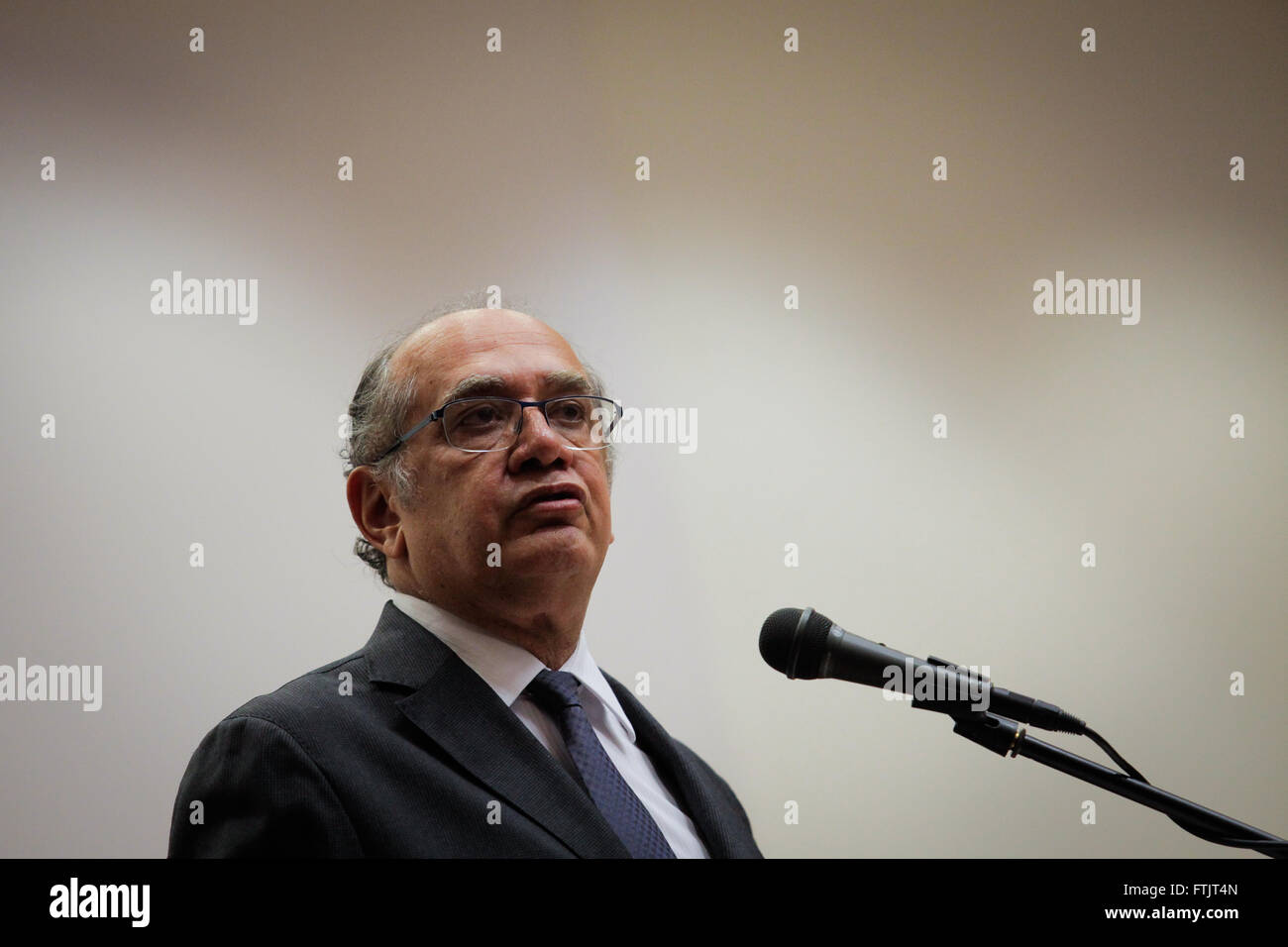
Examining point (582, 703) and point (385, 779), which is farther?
point (582, 703)

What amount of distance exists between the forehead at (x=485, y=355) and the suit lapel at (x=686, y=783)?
22.2 inches

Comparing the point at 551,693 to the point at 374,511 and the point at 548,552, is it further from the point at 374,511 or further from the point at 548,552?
the point at 374,511

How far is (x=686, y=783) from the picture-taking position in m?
1.52

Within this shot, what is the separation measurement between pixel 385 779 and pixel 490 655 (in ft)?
0.90

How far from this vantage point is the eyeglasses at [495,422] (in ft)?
4.97

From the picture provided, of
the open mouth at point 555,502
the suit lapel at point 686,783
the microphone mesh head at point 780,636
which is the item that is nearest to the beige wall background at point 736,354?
the suit lapel at point 686,783

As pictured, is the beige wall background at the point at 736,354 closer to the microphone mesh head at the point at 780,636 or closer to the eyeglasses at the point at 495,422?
the eyeglasses at the point at 495,422

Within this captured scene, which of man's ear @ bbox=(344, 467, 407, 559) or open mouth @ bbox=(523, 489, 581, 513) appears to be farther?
man's ear @ bbox=(344, 467, 407, 559)

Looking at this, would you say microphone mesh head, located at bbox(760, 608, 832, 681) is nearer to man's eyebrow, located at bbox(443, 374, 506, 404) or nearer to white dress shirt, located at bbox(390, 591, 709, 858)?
white dress shirt, located at bbox(390, 591, 709, 858)

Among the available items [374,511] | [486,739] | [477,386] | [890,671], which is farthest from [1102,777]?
[374,511]

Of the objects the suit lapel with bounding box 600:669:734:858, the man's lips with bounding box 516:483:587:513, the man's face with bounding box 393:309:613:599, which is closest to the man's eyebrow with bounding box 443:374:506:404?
the man's face with bounding box 393:309:613:599

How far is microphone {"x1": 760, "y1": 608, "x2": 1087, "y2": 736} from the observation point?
3.51 ft
